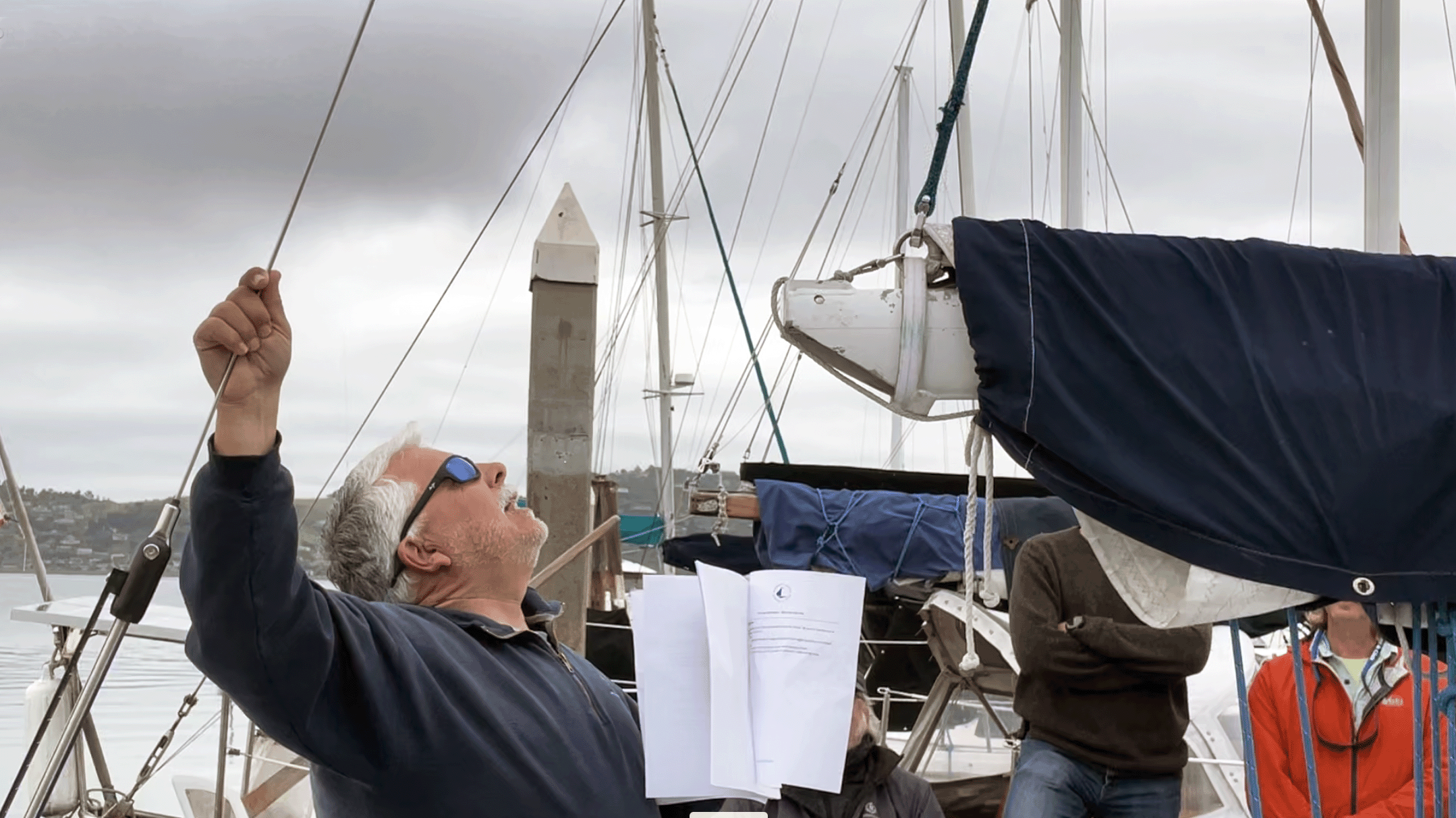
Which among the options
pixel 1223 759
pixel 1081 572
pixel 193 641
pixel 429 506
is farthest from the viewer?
pixel 1223 759

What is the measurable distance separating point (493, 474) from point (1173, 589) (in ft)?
4.19

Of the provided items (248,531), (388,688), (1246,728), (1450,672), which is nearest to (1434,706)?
(1450,672)

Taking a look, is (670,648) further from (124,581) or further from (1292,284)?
(1292,284)

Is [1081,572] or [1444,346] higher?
[1444,346]

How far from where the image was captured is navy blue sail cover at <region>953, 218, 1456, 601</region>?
220 cm

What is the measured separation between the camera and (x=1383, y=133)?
3006 mm

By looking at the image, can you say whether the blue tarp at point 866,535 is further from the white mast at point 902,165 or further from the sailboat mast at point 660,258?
the white mast at point 902,165

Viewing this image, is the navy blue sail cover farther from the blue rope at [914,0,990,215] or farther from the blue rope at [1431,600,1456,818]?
the blue rope at [914,0,990,215]

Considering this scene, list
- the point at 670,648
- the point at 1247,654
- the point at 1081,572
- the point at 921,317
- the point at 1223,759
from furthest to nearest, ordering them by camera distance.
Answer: the point at 1247,654 < the point at 1223,759 < the point at 1081,572 < the point at 921,317 < the point at 670,648

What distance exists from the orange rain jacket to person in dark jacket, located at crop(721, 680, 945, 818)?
113 centimetres

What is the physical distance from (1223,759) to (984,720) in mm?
5478

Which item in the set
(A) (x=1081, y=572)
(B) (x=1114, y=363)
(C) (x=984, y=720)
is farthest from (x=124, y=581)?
(C) (x=984, y=720)

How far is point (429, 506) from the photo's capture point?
236 cm

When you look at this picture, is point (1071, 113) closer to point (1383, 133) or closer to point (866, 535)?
point (1383, 133)
